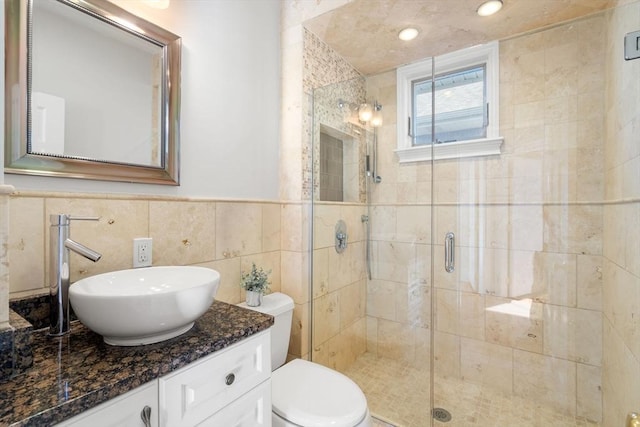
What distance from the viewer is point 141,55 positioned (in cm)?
127

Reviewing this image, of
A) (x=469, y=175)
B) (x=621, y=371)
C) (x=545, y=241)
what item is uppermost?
(x=469, y=175)

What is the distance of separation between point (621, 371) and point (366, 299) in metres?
1.44

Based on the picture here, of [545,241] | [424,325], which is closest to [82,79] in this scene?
[424,325]

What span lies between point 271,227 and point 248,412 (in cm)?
107

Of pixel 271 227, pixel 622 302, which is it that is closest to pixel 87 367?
pixel 271 227

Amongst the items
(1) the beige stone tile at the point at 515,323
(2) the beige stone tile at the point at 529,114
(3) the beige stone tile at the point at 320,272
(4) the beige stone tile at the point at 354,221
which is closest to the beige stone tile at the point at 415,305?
(1) the beige stone tile at the point at 515,323

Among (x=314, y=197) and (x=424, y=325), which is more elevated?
(x=314, y=197)

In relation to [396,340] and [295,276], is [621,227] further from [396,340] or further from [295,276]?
[295,276]

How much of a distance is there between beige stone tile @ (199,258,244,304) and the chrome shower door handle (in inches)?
57.4

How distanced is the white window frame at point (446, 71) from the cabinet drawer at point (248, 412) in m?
1.84

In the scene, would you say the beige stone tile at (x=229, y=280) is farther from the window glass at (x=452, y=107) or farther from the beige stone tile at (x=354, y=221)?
the window glass at (x=452, y=107)

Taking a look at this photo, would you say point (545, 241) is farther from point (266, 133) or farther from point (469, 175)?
point (266, 133)

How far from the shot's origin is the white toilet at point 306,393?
3.90 feet

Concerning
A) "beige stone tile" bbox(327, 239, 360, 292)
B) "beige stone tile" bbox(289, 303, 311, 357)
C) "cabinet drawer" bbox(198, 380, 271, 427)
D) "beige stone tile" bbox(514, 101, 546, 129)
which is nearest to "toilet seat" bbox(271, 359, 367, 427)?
"cabinet drawer" bbox(198, 380, 271, 427)
